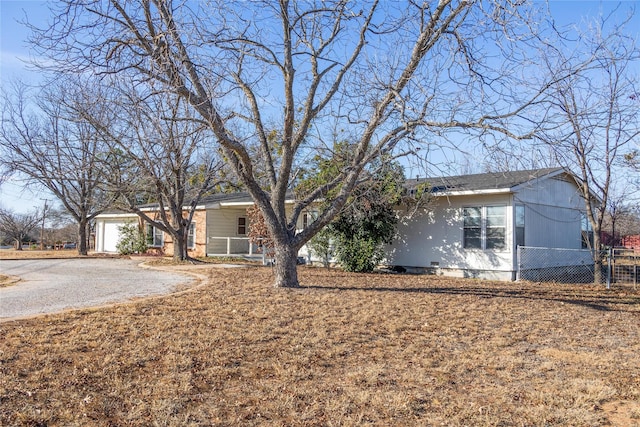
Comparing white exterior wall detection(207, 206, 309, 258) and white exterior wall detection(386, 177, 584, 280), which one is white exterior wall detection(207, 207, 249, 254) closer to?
white exterior wall detection(207, 206, 309, 258)

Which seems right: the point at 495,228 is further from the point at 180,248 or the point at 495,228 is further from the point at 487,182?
the point at 180,248

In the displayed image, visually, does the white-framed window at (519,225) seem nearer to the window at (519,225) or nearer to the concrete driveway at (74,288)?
the window at (519,225)

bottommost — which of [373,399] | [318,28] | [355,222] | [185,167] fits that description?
[373,399]

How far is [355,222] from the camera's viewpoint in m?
15.4

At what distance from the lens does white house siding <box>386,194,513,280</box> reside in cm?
1454

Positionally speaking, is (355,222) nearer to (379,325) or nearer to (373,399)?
(379,325)

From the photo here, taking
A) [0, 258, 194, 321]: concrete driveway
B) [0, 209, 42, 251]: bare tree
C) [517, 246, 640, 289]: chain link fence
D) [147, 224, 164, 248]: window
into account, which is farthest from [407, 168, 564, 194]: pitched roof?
[0, 209, 42, 251]: bare tree

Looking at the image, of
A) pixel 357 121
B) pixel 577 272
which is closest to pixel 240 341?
pixel 357 121

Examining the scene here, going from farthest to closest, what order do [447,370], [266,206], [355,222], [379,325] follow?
[355,222] < [266,206] < [379,325] < [447,370]

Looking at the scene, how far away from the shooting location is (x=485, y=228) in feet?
48.7

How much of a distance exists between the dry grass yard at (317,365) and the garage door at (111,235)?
20.4m

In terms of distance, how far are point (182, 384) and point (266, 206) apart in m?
5.77

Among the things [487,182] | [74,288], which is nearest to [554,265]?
[487,182]

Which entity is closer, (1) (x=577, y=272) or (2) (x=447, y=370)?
(2) (x=447, y=370)
